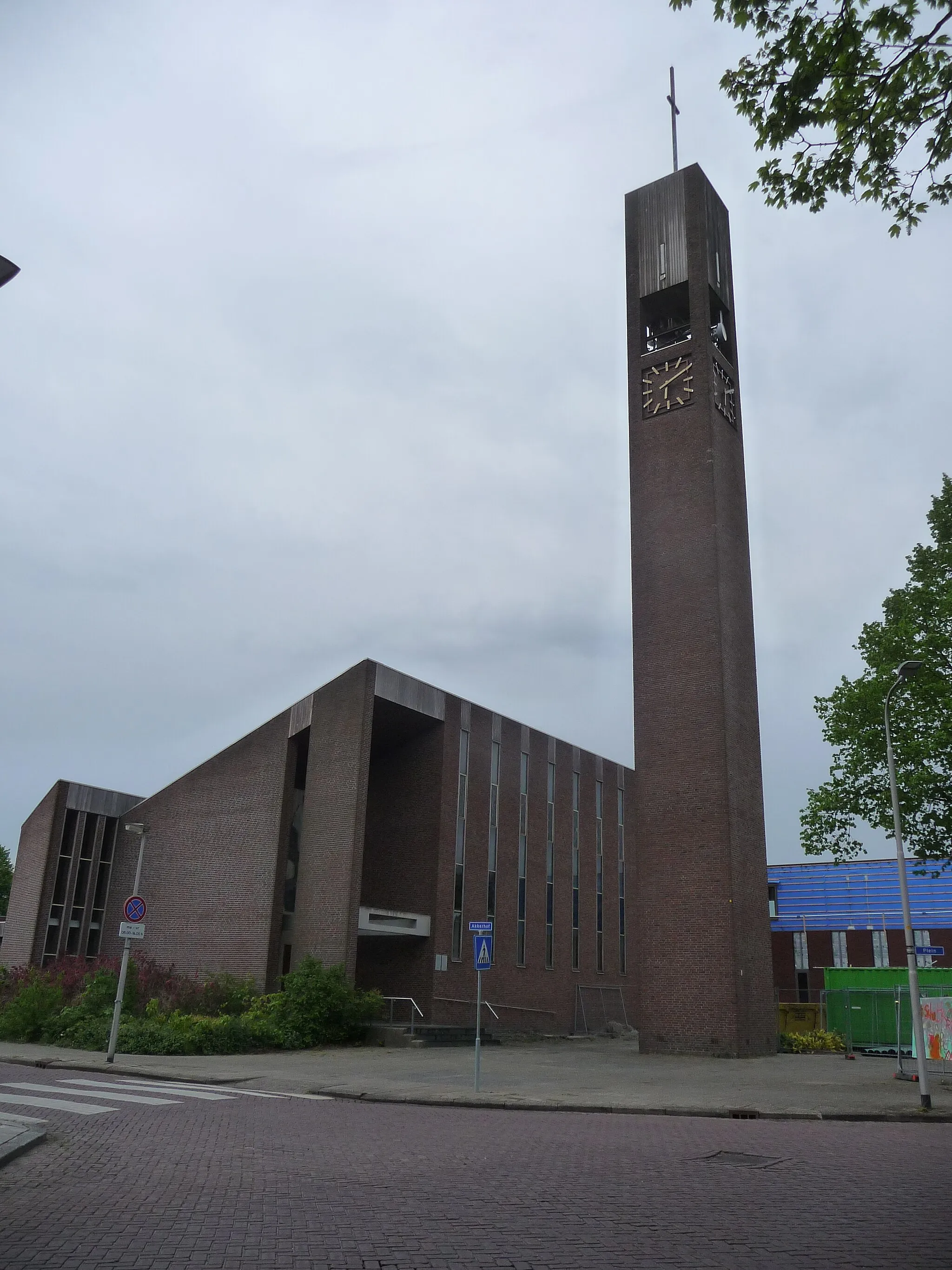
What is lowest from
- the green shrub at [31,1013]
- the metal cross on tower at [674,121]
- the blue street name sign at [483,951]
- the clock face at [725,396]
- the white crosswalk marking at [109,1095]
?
the white crosswalk marking at [109,1095]

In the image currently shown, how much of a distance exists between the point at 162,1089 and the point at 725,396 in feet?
87.2

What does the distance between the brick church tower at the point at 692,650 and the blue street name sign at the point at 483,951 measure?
36.6ft

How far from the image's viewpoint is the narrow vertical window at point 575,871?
4156cm

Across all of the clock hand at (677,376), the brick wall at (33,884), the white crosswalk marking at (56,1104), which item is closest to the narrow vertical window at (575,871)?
the clock hand at (677,376)

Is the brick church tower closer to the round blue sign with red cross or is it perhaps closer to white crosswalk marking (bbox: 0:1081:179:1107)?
the round blue sign with red cross

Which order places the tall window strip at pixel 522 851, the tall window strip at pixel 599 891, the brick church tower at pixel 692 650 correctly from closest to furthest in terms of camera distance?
the brick church tower at pixel 692 650 → the tall window strip at pixel 522 851 → the tall window strip at pixel 599 891

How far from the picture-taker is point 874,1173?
9.91 metres

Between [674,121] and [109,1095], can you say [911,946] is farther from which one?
[674,121]

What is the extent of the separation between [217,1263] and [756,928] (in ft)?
83.3

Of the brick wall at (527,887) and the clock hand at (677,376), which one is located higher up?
the clock hand at (677,376)

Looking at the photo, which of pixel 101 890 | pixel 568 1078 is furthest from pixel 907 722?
pixel 101 890

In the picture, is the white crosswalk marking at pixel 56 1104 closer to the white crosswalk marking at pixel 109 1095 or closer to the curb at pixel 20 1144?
the white crosswalk marking at pixel 109 1095

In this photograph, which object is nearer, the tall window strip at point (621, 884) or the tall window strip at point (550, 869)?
the tall window strip at point (550, 869)

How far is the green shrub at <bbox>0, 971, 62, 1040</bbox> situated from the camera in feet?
88.7
